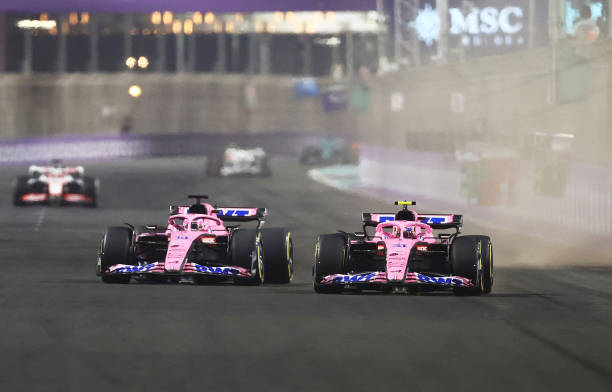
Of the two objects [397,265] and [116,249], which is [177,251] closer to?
[116,249]

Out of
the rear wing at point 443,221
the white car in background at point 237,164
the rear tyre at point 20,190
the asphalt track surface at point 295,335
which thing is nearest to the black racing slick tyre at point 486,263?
the asphalt track surface at point 295,335

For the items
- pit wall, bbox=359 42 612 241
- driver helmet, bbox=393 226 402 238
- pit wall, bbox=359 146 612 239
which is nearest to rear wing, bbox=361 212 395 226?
driver helmet, bbox=393 226 402 238

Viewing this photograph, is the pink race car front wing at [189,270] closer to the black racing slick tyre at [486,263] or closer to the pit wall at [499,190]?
the black racing slick tyre at [486,263]

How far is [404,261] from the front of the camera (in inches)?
604

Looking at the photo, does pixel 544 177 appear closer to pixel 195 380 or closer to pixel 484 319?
pixel 484 319

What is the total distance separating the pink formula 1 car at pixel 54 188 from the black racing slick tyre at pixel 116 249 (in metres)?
17.8

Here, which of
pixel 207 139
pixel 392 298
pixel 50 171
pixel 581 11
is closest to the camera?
pixel 392 298

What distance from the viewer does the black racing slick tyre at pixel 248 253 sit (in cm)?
1639

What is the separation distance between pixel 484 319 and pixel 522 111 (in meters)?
30.3

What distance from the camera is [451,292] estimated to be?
16344mm

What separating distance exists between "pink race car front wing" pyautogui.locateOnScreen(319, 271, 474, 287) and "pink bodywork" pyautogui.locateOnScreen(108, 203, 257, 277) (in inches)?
58.6

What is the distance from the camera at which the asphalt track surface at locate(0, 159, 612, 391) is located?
1004cm

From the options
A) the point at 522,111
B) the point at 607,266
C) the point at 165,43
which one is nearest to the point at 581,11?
the point at 522,111

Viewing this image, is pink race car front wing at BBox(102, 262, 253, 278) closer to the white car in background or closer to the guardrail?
the white car in background
